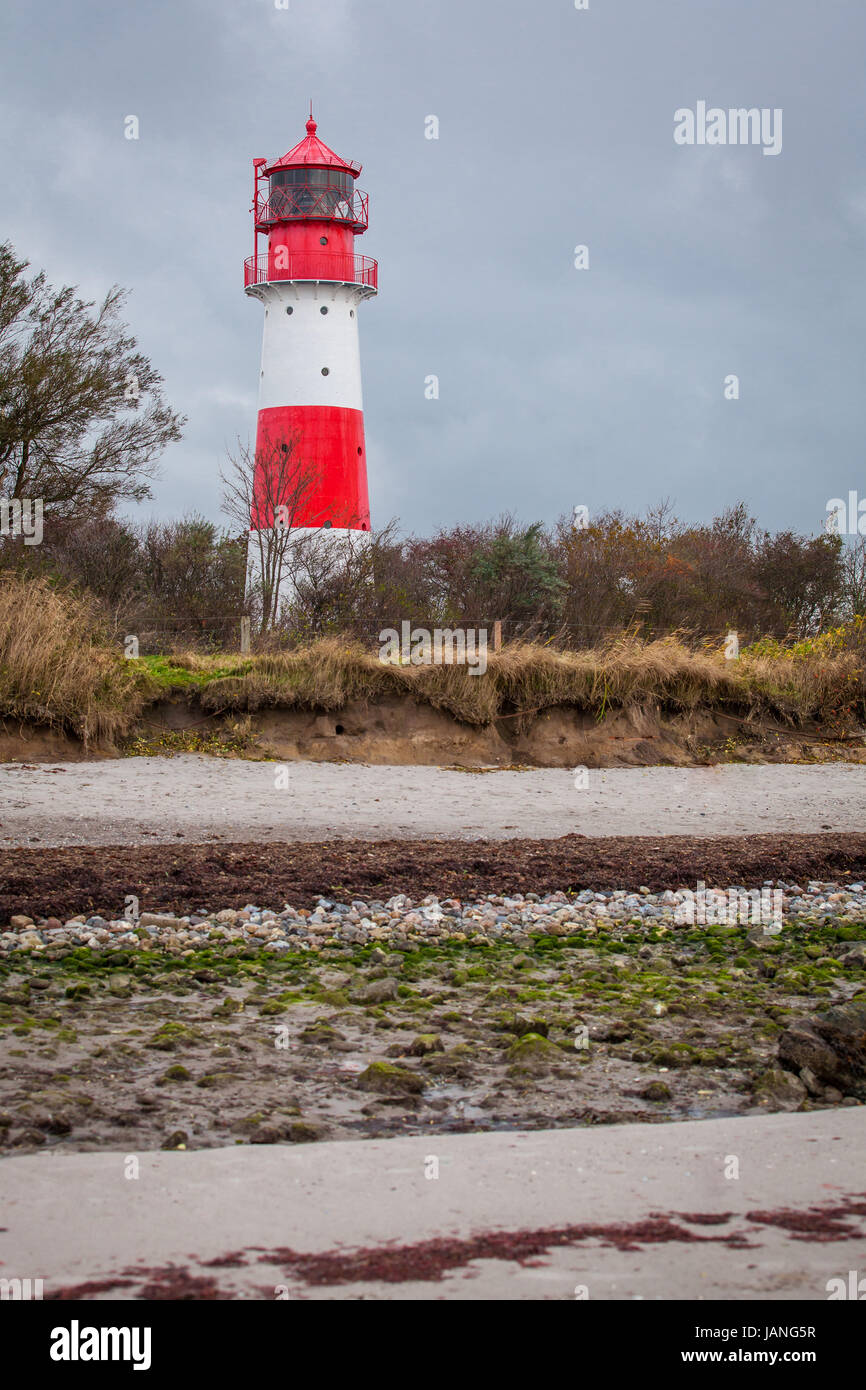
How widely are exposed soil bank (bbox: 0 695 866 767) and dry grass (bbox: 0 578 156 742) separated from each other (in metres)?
0.29

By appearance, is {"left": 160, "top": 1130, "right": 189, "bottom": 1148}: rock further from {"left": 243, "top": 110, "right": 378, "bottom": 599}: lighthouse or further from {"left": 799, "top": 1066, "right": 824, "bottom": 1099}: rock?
{"left": 243, "top": 110, "right": 378, "bottom": 599}: lighthouse

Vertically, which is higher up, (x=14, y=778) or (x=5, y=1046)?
(x=14, y=778)

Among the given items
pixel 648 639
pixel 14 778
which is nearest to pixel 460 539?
pixel 648 639

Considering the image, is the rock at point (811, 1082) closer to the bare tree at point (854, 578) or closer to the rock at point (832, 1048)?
the rock at point (832, 1048)

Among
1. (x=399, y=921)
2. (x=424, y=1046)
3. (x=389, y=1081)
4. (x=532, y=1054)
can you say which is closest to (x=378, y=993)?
(x=424, y=1046)

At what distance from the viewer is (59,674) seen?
51.8 ft

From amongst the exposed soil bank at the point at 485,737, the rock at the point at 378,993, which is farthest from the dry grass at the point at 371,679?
the rock at the point at 378,993

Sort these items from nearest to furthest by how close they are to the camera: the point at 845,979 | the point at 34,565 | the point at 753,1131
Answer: the point at 753,1131 < the point at 845,979 < the point at 34,565

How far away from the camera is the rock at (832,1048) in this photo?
5.06 metres

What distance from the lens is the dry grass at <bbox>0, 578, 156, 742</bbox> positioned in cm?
1550

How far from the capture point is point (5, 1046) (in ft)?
17.8

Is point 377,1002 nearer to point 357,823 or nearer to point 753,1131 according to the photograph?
point 753,1131

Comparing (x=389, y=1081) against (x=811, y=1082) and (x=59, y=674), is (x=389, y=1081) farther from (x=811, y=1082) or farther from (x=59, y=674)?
(x=59, y=674)

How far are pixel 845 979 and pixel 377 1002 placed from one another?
260cm
